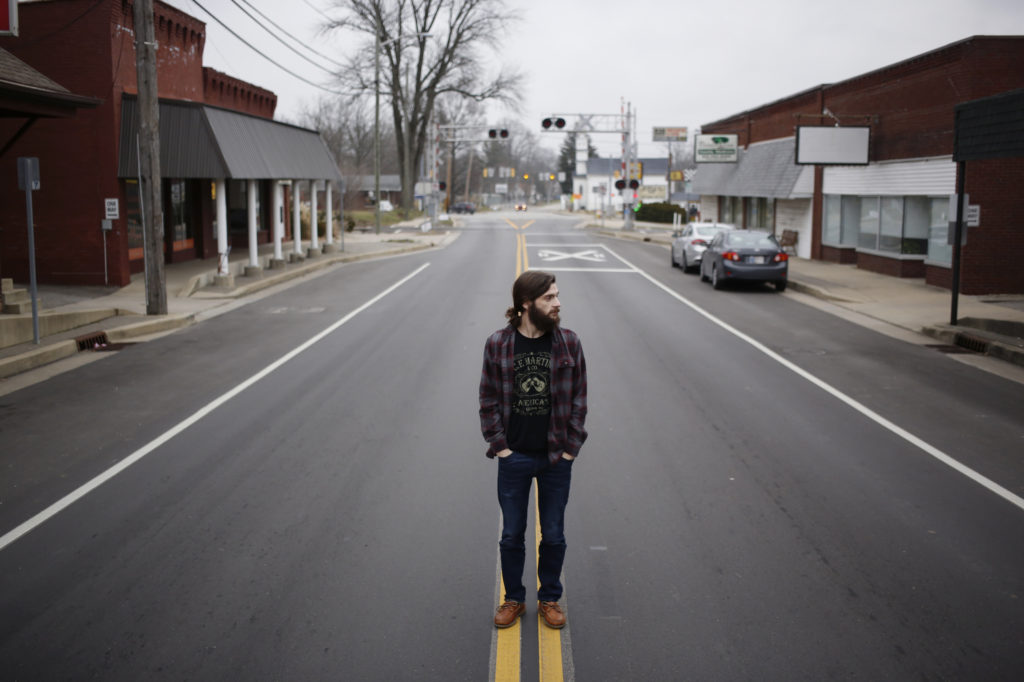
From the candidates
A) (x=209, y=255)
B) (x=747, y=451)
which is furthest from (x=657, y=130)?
(x=747, y=451)

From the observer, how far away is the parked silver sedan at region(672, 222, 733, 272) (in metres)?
28.8

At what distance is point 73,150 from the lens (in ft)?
73.8

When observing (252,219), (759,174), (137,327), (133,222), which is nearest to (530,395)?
(137,327)

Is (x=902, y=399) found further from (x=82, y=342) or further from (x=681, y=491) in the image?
(x=82, y=342)

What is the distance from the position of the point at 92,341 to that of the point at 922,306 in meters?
16.4

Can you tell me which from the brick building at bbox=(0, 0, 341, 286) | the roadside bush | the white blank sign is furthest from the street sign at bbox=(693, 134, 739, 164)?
the roadside bush

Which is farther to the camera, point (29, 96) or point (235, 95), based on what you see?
point (235, 95)

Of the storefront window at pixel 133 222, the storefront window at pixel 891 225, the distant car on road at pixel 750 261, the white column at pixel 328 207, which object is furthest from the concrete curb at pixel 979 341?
the white column at pixel 328 207

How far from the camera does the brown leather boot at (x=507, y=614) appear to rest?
16.7ft

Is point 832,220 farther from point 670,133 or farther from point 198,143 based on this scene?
point 670,133

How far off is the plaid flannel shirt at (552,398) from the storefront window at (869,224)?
25781 millimetres

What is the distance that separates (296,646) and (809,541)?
Result: 3451 millimetres

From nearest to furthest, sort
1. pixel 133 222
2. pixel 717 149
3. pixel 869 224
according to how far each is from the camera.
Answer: pixel 133 222, pixel 869 224, pixel 717 149

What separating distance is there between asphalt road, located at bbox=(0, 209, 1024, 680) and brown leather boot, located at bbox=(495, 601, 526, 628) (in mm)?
83
